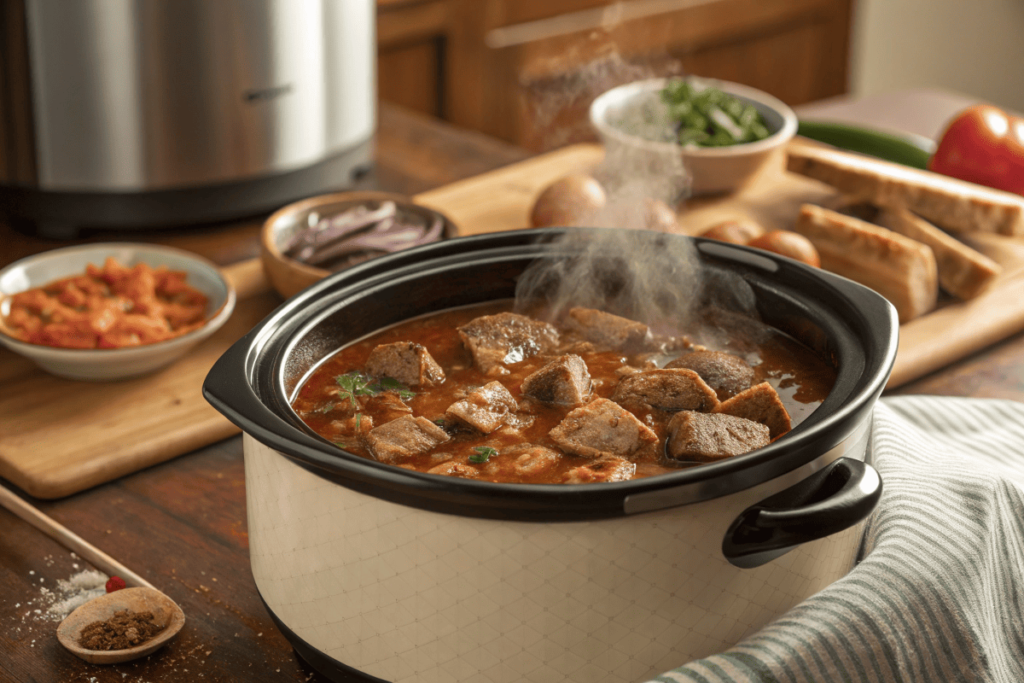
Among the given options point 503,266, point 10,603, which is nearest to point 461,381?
point 503,266

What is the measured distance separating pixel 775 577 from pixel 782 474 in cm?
16

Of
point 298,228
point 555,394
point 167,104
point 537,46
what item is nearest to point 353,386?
point 555,394

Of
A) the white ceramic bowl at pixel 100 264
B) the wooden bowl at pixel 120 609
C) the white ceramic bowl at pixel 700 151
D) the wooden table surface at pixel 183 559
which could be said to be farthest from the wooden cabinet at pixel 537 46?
the wooden bowl at pixel 120 609

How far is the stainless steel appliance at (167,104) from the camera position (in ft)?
7.73

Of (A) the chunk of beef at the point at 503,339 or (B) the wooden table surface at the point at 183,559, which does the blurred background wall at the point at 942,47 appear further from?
(A) the chunk of beef at the point at 503,339

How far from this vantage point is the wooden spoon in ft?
4.47

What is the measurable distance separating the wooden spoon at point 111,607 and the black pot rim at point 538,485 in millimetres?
393

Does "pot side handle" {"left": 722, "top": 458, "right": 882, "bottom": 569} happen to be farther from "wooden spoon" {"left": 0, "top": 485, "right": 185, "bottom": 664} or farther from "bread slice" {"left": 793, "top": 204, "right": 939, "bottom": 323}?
"bread slice" {"left": 793, "top": 204, "right": 939, "bottom": 323}

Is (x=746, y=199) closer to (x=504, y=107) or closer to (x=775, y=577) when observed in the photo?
(x=775, y=577)

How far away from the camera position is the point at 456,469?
1.32 m

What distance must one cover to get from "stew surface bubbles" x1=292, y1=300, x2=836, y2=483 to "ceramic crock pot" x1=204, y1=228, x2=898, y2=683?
0.17 metres

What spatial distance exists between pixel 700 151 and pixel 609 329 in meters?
1.23

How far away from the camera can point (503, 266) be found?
176 centimetres

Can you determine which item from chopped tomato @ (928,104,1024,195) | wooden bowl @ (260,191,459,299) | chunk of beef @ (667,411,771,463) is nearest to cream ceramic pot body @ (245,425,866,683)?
chunk of beef @ (667,411,771,463)
